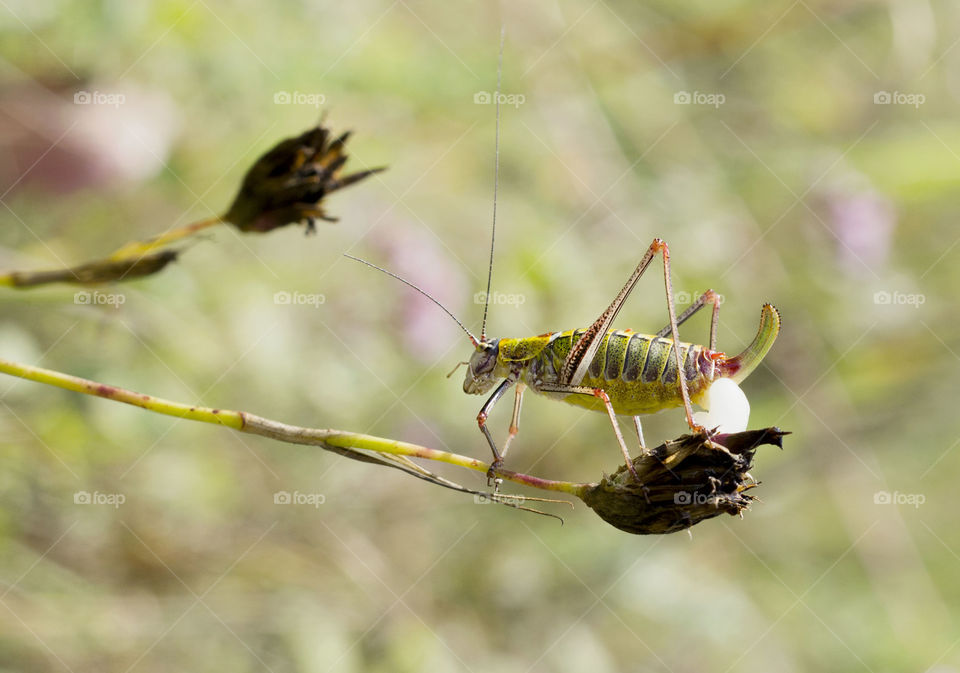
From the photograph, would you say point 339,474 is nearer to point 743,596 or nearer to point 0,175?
point 0,175

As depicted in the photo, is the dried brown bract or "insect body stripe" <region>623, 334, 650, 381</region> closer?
the dried brown bract

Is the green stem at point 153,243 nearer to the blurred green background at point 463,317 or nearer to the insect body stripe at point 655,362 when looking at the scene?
the blurred green background at point 463,317

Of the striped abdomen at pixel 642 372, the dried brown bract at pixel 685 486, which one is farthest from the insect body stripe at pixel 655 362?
the dried brown bract at pixel 685 486

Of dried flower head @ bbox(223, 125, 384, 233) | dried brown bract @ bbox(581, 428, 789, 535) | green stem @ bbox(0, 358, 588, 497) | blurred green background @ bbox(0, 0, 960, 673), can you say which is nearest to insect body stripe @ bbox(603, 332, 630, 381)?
dried brown bract @ bbox(581, 428, 789, 535)

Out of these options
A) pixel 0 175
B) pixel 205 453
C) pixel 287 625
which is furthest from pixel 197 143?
pixel 287 625

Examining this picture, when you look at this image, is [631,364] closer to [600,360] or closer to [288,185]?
[600,360]

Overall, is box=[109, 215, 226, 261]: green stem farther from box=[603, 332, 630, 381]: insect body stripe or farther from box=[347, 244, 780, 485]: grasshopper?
box=[603, 332, 630, 381]: insect body stripe
